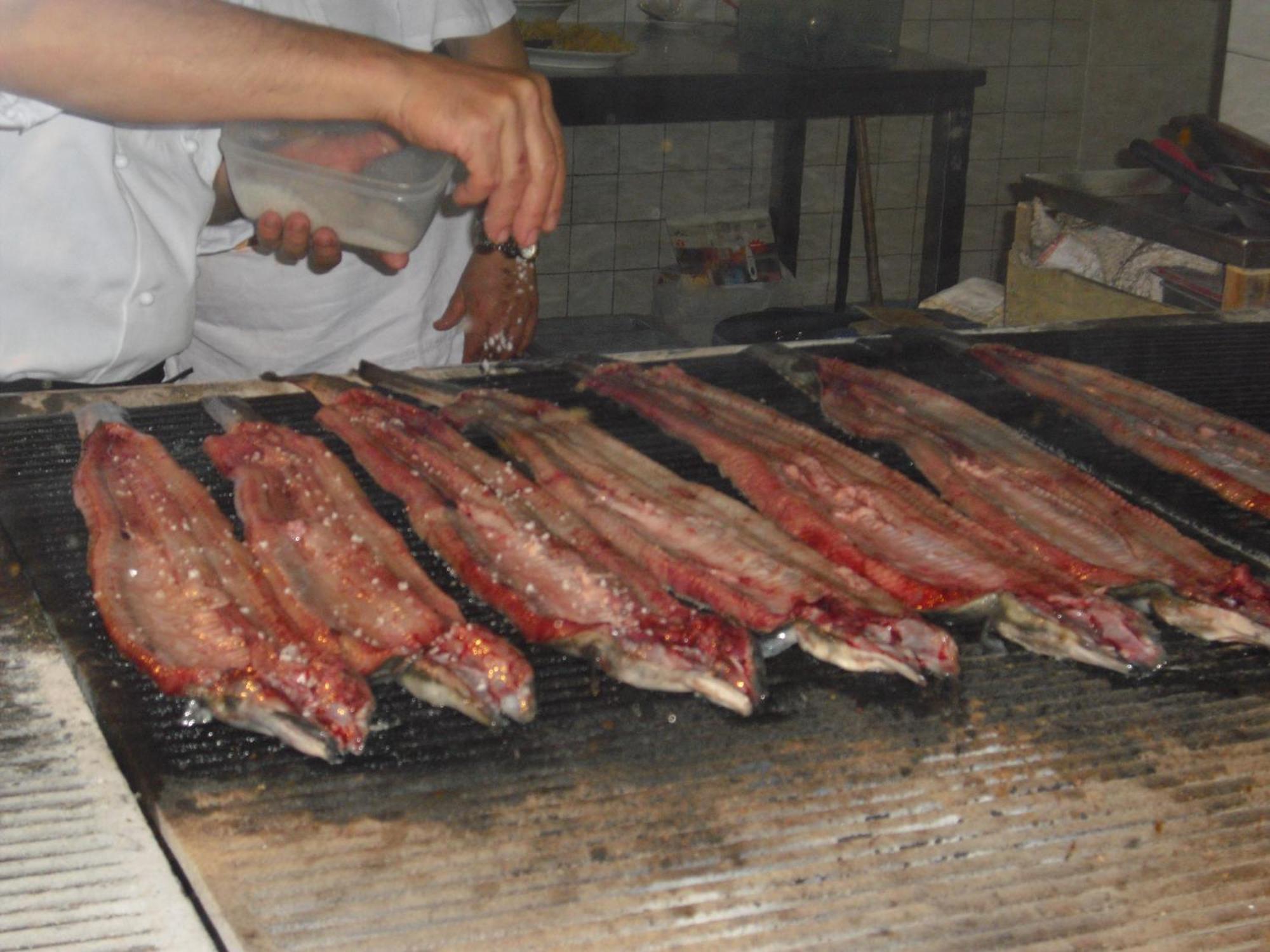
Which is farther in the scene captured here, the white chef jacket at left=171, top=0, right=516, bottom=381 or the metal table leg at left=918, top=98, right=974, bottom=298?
the metal table leg at left=918, top=98, right=974, bottom=298

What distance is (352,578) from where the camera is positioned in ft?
6.22

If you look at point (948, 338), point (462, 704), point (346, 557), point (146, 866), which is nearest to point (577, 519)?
point (346, 557)

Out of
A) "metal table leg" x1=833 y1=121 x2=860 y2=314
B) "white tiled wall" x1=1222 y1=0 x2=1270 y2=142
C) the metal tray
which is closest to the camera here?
the metal tray

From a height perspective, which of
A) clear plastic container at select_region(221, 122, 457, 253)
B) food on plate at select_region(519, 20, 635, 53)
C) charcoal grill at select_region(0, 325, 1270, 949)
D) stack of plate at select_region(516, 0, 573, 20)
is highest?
stack of plate at select_region(516, 0, 573, 20)

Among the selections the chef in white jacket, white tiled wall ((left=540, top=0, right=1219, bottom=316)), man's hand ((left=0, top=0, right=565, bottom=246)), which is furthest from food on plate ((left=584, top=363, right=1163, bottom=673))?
white tiled wall ((left=540, top=0, right=1219, bottom=316))

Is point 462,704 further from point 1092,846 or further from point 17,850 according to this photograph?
point 1092,846

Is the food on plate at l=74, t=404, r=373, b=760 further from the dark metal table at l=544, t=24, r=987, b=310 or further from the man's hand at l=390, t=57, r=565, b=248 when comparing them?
the dark metal table at l=544, t=24, r=987, b=310

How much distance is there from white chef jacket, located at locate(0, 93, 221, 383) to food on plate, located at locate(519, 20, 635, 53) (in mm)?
2833

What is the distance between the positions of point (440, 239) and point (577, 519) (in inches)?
67.2

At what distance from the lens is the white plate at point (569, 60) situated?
5.11 metres

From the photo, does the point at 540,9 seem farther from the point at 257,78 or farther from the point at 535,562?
the point at 535,562

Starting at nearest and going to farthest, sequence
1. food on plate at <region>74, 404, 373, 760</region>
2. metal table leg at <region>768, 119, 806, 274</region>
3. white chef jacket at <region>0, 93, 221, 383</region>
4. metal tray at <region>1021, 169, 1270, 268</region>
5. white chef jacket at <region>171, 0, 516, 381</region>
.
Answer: food on plate at <region>74, 404, 373, 760</region>
white chef jacket at <region>0, 93, 221, 383</region>
white chef jacket at <region>171, 0, 516, 381</region>
metal tray at <region>1021, 169, 1270, 268</region>
metal table leg at <region>768, 119, 806, 274</region>

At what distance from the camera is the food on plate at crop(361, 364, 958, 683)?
5.86 feet

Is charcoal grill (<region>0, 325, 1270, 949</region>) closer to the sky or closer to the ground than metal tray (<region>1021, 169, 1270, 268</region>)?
closer to the ground
